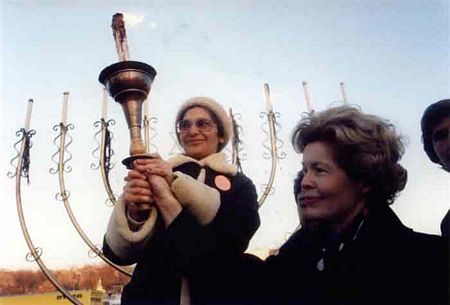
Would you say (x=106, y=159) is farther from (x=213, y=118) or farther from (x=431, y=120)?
(x=431, y=120)

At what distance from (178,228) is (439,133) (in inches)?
23.8

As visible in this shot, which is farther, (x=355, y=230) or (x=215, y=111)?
(x=215, y=111)

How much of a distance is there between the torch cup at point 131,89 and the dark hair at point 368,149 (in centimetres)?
39

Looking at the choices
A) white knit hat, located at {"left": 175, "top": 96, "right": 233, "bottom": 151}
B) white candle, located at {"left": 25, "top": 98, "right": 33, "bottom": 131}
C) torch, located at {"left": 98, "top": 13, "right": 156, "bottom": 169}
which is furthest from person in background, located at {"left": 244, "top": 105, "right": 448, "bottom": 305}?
white candle, located at {"left": 25, "top": 98, "right": 33, "bottom": 131}

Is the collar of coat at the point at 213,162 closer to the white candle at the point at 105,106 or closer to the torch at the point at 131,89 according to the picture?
the torch at the point at 131,89

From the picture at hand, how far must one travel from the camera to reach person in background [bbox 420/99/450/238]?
1.16 m

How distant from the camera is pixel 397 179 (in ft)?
3.38

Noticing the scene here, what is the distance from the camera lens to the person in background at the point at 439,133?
3.79 ft

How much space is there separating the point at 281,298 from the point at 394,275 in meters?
0.23

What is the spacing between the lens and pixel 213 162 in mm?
1212

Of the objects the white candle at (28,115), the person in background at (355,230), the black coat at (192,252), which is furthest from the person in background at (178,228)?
the white candle at (28,115)

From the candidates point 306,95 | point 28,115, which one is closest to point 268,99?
point 306,95

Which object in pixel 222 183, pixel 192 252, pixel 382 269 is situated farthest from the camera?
pixel 222 183

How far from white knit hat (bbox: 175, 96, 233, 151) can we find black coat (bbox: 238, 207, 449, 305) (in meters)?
0.37
